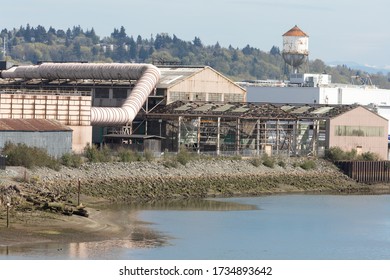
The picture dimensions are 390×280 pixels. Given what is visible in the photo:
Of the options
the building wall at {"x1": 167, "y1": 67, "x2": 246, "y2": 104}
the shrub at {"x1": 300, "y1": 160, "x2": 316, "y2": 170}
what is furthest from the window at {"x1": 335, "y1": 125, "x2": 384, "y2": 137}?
the building wall at {"x1": 167, "y1": 67, "x2": 246, "y2": 104}

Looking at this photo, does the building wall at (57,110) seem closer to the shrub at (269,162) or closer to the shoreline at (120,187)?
the shoreline at (120,187)

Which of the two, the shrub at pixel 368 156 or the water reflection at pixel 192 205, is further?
the shrub at pixel 368 156

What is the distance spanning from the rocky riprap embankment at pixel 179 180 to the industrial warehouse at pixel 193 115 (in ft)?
13.6

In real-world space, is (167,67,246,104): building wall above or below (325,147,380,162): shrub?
above

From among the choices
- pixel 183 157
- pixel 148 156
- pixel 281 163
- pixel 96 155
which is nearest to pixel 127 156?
pixel 148 156

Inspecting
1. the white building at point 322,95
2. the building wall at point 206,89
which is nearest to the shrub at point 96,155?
the building wall at point 206,89

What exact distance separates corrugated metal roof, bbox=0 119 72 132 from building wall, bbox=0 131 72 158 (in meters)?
0.29

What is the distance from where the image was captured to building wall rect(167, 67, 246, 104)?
104 metres

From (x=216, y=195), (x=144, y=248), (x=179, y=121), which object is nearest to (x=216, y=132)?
(x=179, y=121)

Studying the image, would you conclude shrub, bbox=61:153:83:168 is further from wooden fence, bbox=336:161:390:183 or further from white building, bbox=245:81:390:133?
white building, bbox=245:81:390:133

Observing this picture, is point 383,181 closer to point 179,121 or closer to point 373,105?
point 179,121

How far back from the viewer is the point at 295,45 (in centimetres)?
15125

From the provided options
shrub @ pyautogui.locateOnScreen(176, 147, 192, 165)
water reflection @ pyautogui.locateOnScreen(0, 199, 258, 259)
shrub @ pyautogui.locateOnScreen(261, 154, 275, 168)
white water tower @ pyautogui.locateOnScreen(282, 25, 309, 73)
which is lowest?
water reflection @ pyautogui.locateOnScreen(0, 199, 258, 259)

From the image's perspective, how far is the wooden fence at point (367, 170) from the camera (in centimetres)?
9788
